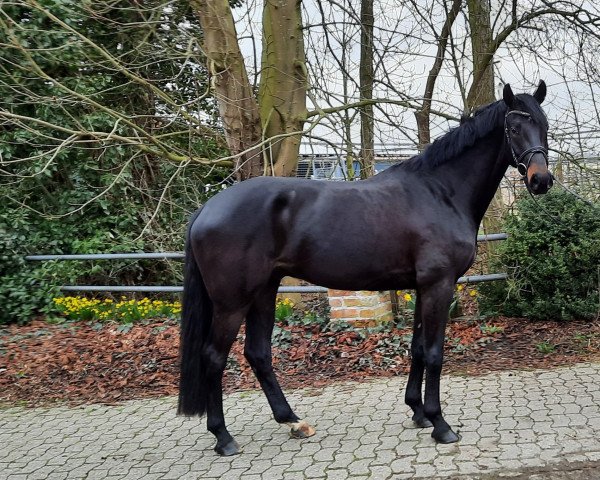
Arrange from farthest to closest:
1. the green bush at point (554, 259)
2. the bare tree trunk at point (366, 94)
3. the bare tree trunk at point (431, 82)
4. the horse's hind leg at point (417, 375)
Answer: the bare tree trunk at point (366, 94) < the bare tree trunk at point (431, 82) < the green bush at point (554, 259) < the horse's hind leg at point (417, 375)

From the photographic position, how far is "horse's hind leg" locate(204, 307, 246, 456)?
3.89 metres

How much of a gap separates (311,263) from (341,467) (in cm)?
128

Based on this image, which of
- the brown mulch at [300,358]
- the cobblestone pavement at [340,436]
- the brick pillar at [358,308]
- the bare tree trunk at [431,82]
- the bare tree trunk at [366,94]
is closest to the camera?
the cobblestone pavement at [340,436]

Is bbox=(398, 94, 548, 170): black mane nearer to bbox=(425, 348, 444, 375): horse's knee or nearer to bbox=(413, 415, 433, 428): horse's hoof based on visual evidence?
bbox=(425, 348, 444, 375): horse's knee

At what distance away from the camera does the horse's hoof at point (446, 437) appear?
3814mm

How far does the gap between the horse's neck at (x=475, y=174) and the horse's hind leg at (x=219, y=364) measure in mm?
1664

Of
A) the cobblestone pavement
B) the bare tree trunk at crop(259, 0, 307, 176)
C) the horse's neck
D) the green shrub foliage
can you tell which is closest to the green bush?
the cobblestone pavement

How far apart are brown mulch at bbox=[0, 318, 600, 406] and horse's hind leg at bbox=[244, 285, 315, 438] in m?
1.28

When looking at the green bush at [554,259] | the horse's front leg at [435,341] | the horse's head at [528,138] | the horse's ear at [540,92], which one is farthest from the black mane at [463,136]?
the green bush at [554,259]

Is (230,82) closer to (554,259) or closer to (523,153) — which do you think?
(554,259)

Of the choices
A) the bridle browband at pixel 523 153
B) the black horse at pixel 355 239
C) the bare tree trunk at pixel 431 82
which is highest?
the bare tree trunk at pixel 431 82

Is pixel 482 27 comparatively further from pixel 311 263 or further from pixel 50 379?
pixel 50 379

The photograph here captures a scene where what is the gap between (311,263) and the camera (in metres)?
3.94

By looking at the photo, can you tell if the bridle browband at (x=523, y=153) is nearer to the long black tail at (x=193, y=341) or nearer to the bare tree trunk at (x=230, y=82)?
the long black tail at (x=193, y=341)
